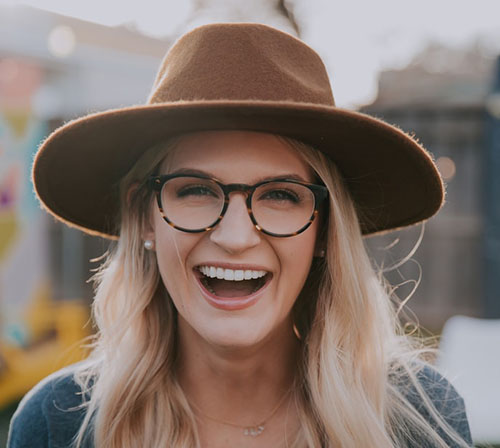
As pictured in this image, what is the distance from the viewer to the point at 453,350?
3.90m

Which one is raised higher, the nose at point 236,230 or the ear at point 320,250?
the nose at point 236,230

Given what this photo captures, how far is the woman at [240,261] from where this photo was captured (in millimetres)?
1677

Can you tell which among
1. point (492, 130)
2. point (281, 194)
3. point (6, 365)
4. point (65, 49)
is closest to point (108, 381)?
point (281, 194)

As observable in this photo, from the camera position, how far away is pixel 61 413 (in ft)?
6.34

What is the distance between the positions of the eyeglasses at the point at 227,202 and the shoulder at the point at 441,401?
0.69 m

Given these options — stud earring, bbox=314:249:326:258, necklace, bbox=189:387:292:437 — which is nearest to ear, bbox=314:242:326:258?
stud earring, bbox=314:249:326:258

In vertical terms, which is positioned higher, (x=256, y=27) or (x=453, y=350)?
(x=256, y=27)

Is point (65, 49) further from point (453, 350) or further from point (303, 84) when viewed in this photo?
point (303, 84)

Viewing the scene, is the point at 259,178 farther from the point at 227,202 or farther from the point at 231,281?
the point at 231,281

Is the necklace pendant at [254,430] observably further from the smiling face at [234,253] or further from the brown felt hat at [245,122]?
the brown felt hat at [245,122]

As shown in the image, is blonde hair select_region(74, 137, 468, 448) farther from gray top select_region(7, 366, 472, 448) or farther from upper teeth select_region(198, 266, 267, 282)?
upper teeth select_region(198, 266, 267, 282)

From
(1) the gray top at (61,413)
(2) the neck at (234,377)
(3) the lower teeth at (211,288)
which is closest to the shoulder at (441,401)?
(1) the gray top at (61,413)

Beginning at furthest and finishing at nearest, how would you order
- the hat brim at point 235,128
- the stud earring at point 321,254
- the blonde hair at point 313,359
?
the stud earring at point 321,254, the blonde hair at point 313,359, the hat brim at point 235,128

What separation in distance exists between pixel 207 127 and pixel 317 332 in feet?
2.36
